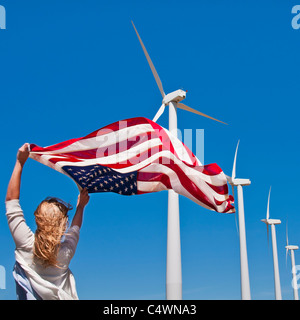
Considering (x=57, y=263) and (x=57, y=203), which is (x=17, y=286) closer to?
(x=57, y=263)

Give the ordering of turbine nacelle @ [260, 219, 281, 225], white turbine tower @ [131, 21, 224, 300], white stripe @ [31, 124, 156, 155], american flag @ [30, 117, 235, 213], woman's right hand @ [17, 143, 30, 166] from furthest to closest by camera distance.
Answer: turbine nacelle @ [260, 219, 281, 225], white turbine tower @ [131, 21, 224, 300], white stripe @ [31, 124, 156, 155], american flag @ [30, 117, 235, 213], woman's right hand @ [17, 143, 30, 166]

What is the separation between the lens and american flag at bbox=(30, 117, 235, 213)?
378 inches

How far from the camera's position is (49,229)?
5.24 metres

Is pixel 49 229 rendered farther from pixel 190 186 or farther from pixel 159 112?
pixel 159 112

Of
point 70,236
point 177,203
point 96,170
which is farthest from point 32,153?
point 177,203

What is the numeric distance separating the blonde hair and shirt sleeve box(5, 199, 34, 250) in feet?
0.27

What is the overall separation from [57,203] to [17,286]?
102 centimetres

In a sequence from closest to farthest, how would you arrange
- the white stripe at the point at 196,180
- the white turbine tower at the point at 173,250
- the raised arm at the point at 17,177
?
the raised arm at the point at 17,177, the white stripe at the point at 196,180, the white turbine tower at the point at 173,250

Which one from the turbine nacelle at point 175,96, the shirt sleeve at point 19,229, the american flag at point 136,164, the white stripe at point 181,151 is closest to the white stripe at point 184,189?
the american flag at point 136,164

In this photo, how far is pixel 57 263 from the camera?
5.30 m

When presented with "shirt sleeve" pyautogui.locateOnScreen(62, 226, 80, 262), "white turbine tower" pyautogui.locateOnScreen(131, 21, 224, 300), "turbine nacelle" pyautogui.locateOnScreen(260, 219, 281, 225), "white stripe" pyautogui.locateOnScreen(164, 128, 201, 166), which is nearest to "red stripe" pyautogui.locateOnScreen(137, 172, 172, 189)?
"white stripe" pyautogui.locateOnScreen(164, 128, 201, 166)

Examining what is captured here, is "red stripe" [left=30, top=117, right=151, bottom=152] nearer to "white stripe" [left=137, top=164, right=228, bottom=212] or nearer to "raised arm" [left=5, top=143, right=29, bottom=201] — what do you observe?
"white stripe" [left=137, top=164, right=228, bottom=212]

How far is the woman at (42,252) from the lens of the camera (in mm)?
5188

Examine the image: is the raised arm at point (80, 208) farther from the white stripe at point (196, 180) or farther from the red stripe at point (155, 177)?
the white stripe at point (196, 180)
